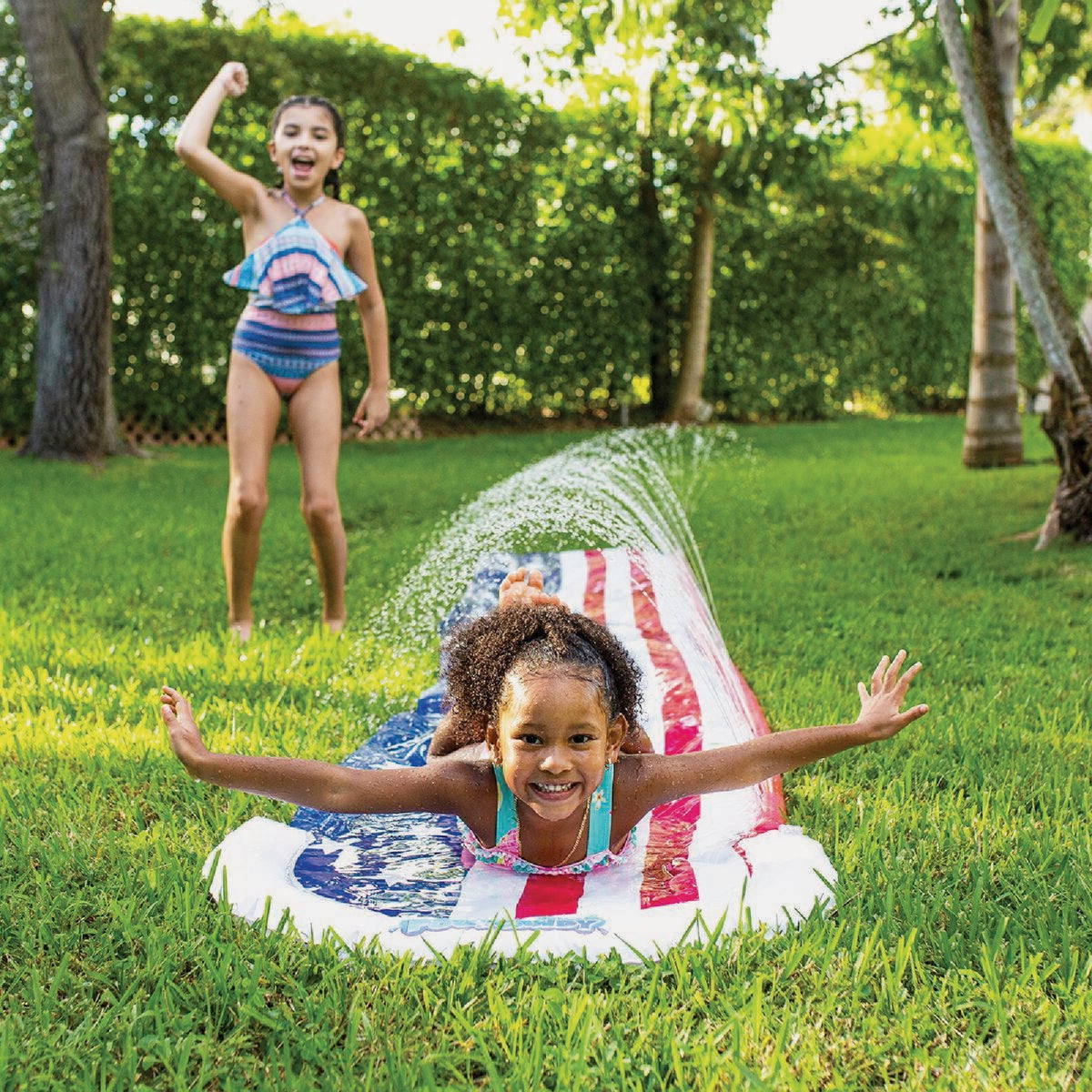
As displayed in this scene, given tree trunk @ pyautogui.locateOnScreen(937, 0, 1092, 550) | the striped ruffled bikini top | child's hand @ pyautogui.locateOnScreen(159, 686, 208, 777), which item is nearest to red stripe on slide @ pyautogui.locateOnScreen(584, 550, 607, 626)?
the striped ruffled bikini top

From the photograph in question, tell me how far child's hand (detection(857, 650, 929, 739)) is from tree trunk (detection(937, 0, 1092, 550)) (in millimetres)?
3570

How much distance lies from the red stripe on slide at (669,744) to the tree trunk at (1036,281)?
6.90 feet

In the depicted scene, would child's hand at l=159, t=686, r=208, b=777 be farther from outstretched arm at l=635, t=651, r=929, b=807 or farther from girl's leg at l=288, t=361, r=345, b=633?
girl's leg at l=288, t=361, r=345, b=633

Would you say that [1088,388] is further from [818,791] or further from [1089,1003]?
[1089,1003]

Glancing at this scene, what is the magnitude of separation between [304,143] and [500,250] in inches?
312

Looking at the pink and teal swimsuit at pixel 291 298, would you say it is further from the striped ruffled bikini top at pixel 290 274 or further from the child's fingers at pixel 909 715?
the child's fingers at pixel 909 715

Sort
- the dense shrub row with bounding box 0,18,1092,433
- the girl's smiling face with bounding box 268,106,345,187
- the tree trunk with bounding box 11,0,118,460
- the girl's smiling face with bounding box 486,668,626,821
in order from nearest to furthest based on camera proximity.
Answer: the girl's smiling face with bounding box 486,668,626,821 < the girl's smiling face with bounding box 268,106,345,187 < the tree trunk with bounding box 11,0,118,460 < the dense shrub row with bounding box 0,18,1092,433

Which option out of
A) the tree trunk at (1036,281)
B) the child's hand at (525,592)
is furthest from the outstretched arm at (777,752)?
the tree trunk at (1036,281)

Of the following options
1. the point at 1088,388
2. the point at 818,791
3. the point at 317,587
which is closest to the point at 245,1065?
the point at 818,791

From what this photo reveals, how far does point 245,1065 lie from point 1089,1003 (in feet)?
4.04

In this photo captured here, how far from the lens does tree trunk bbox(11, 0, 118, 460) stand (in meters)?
9.61

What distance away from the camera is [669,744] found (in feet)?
10.9

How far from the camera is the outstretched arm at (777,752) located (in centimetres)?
232

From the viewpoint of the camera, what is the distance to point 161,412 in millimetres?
11141
